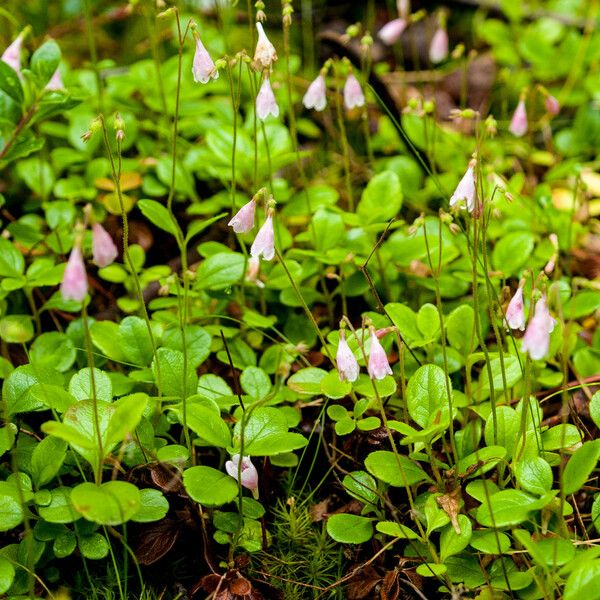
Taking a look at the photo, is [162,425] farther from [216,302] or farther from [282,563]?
[216,302]

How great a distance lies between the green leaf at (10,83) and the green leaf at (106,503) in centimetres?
114

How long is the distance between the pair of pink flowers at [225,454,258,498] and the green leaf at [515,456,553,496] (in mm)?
509

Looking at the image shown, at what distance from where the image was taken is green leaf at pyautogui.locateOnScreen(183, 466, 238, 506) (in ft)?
4.81

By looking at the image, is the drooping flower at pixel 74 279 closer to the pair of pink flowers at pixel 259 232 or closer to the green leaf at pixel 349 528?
the pair of pink flowers at pixel 259 232

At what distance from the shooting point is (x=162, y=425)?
1701 mm

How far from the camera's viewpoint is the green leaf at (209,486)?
146cm

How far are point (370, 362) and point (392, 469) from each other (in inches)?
8.6

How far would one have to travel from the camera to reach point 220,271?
1.96 meters

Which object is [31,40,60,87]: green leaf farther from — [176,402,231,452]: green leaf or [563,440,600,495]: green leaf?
[563,440,600,495]: green leaf

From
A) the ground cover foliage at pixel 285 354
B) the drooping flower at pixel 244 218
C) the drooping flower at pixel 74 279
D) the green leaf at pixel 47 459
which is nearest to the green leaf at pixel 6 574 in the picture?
the ground cover foliage at pixel 285 354

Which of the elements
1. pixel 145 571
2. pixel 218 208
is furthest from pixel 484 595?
pixel 218 208

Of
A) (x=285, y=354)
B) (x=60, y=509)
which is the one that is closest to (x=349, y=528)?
(x=285, y=354)

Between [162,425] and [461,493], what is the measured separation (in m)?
0.64

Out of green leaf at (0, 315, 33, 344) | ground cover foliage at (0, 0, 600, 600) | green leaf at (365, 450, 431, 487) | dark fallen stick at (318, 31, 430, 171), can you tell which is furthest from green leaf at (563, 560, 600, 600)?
dark fallen stick at (318, 31, 430, 171)
